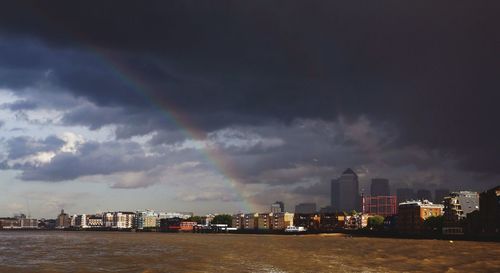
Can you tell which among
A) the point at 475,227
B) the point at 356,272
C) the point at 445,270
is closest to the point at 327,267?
the point at 356,272

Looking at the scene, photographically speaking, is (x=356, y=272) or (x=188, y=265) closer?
(x=356, y=272)

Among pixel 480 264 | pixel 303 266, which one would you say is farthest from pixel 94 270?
pixel 480 264

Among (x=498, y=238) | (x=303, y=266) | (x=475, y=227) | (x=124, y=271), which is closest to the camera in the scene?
(x=124, y=271)

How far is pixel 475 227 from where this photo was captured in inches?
7687

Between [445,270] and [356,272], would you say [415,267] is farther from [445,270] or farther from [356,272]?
[356,272]

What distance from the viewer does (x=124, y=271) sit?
186 ft

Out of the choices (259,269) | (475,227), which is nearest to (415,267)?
(259,269)

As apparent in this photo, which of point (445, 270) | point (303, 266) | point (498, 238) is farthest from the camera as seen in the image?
point (498, 238)

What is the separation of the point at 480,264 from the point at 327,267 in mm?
20304

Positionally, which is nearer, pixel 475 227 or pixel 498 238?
pixel 498 238

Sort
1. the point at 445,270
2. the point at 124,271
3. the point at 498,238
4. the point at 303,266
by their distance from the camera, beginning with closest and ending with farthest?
the point at 124,271, the point at 445,270, the point at 303,266, the point at 498,238

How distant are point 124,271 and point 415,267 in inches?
1279

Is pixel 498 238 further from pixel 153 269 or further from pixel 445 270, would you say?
pixel 153 269

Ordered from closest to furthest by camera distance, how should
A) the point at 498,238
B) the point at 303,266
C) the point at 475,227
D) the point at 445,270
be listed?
the point at 445,270 < the point at 303,266 < the point at 498,238 < the point at 475,227
